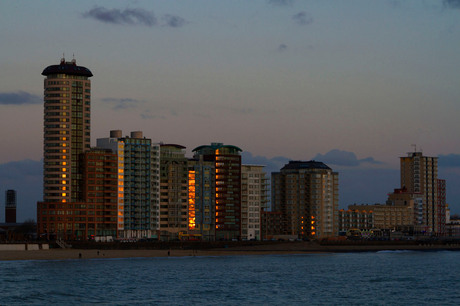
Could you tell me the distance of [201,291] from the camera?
448ft

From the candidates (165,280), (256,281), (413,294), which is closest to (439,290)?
(413,294)

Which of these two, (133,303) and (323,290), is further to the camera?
(323,290)

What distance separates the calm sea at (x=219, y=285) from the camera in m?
124

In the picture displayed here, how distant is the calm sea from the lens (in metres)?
124

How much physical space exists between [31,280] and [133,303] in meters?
38.0

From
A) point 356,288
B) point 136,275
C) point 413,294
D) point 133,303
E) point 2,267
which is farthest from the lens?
point 2,267

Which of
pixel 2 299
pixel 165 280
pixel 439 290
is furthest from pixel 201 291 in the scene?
pixel 439 290

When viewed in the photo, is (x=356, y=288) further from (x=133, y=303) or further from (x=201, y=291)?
(x=133, y=303)

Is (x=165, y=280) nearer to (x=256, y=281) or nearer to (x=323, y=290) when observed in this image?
(x=256, y=281)

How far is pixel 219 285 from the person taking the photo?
484ft

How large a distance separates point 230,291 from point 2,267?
2636 inches

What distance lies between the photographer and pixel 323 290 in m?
142

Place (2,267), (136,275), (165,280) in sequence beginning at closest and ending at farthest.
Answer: (165,280)
(136,275)
(2,267)

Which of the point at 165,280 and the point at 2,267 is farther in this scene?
the point at 2,267
